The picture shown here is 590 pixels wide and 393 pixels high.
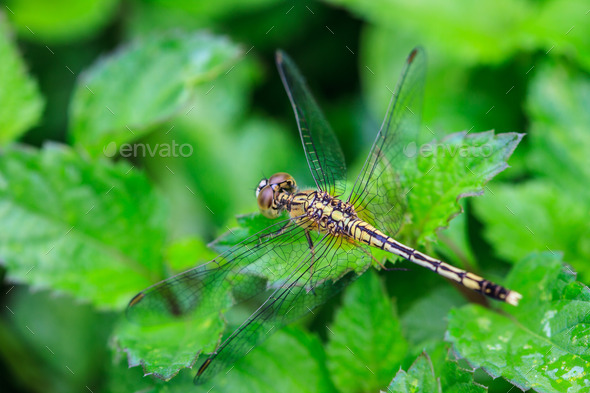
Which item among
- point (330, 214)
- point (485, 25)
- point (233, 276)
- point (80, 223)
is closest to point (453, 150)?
point (330, 214)

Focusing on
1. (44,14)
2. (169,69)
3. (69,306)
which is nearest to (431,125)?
(169,69)

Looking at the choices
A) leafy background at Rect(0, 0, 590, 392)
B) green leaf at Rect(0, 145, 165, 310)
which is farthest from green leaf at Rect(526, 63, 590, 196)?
green leaf at Rect(0, 145, 165, 310)

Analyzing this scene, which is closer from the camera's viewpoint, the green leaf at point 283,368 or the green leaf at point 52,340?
the green leaf at point 283,368

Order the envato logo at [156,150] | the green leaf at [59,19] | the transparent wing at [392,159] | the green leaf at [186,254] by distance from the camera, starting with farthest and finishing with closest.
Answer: the green leaf at [59,19]
the envato logo at [156,150]
the green leaf at [186,254]
the transparent wing at [392,159]

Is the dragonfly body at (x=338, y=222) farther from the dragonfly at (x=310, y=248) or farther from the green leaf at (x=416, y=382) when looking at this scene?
the green leaf at (x=416, y=382)

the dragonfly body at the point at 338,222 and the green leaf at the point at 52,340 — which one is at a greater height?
the dragonfly body at the point at 338,222

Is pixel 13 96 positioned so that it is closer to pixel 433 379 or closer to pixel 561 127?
pixel 433 379

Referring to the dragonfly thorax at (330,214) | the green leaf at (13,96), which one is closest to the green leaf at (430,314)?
the dragonfly thorax at (330,214)

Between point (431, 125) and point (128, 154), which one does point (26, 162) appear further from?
point (431, 125)
